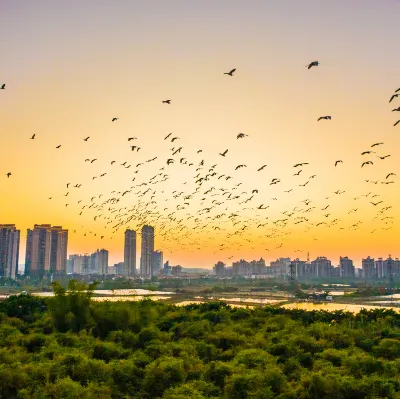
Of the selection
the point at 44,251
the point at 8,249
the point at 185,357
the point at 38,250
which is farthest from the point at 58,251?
the point at 185,357

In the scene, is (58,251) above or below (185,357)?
above

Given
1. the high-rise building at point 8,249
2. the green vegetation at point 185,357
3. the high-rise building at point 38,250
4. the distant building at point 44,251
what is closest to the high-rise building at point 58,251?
the distant building at point 44,251

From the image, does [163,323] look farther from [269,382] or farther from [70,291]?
[269,382]

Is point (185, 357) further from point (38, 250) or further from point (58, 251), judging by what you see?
point (58, 251)

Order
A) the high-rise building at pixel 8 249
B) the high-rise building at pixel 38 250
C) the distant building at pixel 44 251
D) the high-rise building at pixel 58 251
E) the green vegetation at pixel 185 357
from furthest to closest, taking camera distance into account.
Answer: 1. the high-rise building at pixel 58 251
2. the distant building at pixel 44 251
3. the high-rise building at pixel 38 250
4. the high-rise building at pixel 8 249
5. the green vegetation at pixel 185 357

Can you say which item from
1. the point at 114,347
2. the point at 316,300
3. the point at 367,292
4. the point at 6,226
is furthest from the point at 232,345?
the point at 6,226

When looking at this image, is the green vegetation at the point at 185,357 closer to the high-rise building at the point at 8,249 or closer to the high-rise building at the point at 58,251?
the high-rise building at the point at 8,249

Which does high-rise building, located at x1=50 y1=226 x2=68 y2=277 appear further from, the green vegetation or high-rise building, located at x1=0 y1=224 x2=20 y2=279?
the green vegetation
